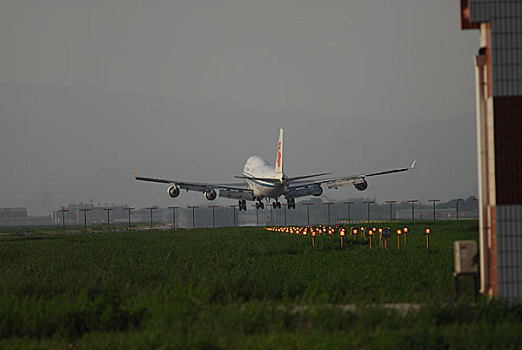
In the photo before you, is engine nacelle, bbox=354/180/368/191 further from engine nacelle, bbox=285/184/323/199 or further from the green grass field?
the green grass field

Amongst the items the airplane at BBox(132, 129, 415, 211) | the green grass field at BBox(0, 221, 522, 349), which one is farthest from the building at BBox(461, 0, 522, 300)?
the airplane at BBox(132, 129, 415, 211)

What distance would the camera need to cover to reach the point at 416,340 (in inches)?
476

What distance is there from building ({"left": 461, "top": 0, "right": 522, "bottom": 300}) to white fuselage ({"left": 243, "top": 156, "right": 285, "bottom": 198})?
203 ft

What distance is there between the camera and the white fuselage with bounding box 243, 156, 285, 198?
79188 mm

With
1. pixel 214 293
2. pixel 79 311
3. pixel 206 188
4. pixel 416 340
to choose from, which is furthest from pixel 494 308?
pixel 206 188

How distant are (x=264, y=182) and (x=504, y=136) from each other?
64.7 m

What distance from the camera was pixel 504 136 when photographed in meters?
15.7

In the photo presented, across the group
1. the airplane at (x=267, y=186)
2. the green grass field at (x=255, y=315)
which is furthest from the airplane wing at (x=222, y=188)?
the green grass field at (x=255, y=315)

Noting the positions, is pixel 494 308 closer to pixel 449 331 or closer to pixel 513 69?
pixel 449 331

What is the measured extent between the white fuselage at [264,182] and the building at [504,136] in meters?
61.8

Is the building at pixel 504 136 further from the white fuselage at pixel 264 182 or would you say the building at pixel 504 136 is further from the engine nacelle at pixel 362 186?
the white fuselage at pixel 264 182

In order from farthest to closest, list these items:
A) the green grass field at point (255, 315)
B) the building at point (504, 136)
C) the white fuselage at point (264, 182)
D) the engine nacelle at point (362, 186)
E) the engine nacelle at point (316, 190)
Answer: the engine nacelle at point (316, 190) → the white fuselage at point (264, 182) → the engine nacelle at point (362, 186) → the building at point (504, 136) → the green grass field at point (255, 315)

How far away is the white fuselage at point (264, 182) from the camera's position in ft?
260

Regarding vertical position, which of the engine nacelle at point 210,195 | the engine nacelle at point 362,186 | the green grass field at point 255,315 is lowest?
the green grass field at point 255,315
